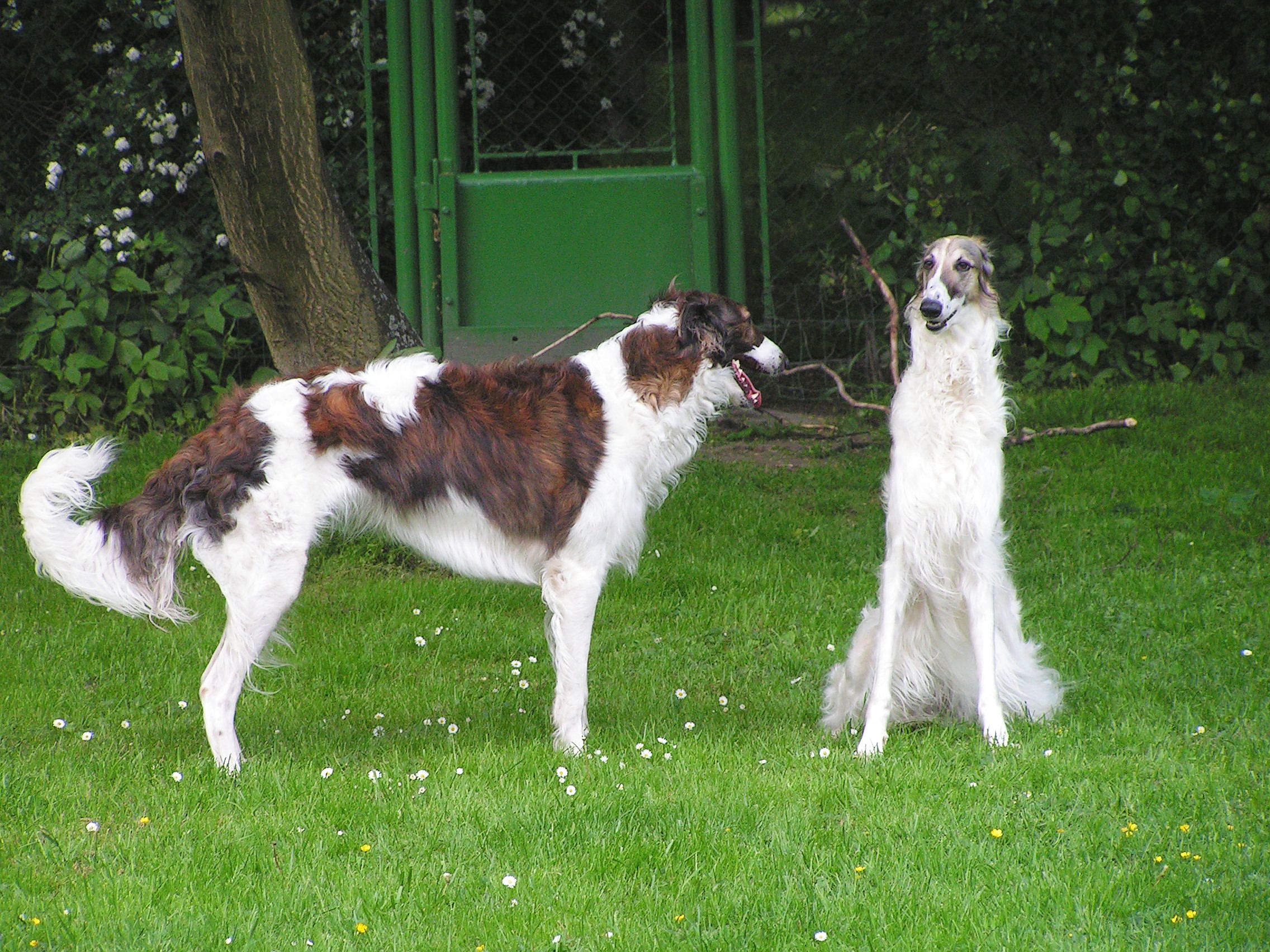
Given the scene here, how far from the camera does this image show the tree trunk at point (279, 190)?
644 cm

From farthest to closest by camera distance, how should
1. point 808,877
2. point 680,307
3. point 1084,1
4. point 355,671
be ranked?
point 1084,1 → point 355,671 → point 680,307 → point 808,877

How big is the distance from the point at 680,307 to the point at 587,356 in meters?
0.38

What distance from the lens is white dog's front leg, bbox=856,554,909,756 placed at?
4480 millimetres

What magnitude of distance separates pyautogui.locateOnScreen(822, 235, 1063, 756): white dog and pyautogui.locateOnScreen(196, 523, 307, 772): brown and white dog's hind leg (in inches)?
75.8

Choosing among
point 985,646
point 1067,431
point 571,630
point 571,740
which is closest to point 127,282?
point 571,630

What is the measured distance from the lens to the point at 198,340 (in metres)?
9.20

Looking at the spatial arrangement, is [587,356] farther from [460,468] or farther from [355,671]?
[355,671]

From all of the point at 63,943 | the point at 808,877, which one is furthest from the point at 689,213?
the point at 63,943

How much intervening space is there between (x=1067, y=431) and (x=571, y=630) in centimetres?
464

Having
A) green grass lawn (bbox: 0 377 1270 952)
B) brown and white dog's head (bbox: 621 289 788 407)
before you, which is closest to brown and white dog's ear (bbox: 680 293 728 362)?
brown and white dog's head (bbox: 621 289 788 407)

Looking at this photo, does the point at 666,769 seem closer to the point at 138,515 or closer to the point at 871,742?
the point at 871,742

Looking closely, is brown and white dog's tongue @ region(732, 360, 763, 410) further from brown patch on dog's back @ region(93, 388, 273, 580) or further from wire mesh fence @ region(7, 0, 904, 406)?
wire mesh fence @ region(7, 0, 904, 406)

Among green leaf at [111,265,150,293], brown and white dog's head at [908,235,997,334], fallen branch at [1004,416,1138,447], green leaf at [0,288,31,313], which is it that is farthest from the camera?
green leaf at [0,288,31,313]

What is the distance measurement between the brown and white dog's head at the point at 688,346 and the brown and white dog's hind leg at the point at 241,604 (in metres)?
1.31
